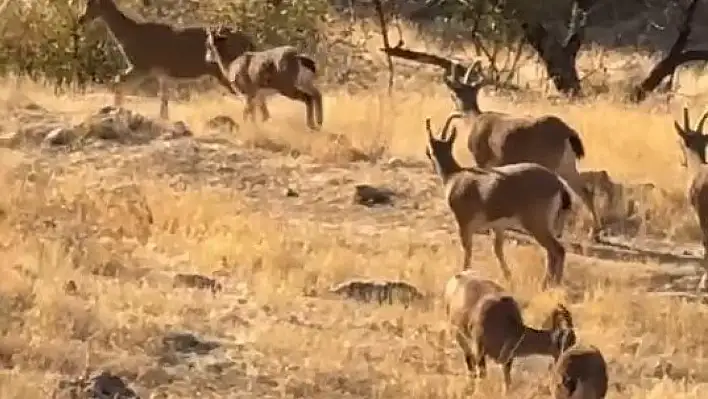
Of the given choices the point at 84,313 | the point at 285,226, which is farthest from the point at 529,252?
the point at 84,313

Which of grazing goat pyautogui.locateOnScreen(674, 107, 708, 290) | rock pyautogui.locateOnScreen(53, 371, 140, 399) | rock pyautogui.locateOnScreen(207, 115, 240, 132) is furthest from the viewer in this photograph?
rock pyautogui.locateOnScreen(207, 115, 240, 132)

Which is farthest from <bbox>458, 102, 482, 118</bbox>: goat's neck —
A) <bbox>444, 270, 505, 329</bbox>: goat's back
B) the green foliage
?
the green foliage

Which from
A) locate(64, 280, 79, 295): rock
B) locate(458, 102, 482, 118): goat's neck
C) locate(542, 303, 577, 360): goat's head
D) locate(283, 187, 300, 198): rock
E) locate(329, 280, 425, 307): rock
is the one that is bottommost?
locate(329, 280, 425, 307): rock

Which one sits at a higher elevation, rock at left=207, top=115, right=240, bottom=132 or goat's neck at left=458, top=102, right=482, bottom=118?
goat's neck at left=458, top=102, right=482, bottom=118

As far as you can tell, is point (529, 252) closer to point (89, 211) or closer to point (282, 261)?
point (282, 261)

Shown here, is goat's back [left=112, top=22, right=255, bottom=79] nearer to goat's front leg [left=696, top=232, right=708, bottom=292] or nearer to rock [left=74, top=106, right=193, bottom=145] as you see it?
rock [left=74, top=106, right=193, bottom=145]

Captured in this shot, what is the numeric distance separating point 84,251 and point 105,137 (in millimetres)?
4636

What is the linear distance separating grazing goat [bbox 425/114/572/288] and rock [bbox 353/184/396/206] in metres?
2.27

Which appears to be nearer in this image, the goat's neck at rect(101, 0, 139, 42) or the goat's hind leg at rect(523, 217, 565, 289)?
the goat's hind leg at rect(523, 217, 565, 289)

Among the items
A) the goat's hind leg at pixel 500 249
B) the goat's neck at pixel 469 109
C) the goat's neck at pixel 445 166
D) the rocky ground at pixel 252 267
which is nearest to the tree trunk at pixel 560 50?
the rocky ground at pixel 252 267

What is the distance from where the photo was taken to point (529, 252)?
12375mm

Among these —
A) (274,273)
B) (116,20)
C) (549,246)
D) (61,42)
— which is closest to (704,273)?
(549,246)

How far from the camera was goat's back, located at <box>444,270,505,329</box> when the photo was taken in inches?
346

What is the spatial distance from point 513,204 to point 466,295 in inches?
100.0
